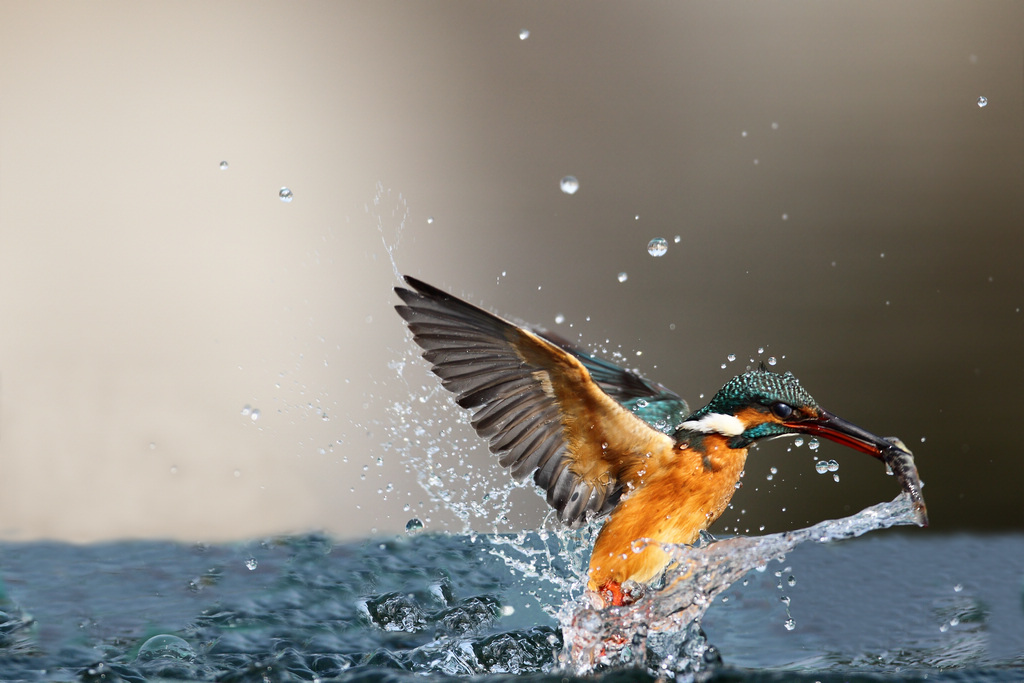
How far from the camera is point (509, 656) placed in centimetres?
149

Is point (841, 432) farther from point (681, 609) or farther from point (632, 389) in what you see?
point (632, 389)

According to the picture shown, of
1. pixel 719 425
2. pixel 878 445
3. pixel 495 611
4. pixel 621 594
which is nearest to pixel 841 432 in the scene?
pixel 878 445

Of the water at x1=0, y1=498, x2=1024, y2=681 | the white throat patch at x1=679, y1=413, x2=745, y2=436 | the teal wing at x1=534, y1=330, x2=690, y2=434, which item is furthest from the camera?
the teal wing at x1=534, y1=330, x2=690, y2=434

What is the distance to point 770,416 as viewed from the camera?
5.14 feet

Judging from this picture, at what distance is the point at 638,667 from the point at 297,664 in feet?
1.52

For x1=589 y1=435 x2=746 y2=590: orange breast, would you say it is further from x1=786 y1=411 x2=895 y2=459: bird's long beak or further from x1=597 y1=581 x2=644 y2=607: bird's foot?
x1=786 y1=411 x2=895 y2=459: bird's long beak

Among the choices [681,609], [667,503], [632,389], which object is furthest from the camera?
[632,389]

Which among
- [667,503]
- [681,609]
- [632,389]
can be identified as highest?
[632,389]

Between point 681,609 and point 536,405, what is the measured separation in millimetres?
372

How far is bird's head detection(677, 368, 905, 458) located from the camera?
154cm

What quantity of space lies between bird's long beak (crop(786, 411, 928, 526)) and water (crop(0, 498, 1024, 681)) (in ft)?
0.19

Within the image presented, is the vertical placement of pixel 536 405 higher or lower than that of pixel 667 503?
higher

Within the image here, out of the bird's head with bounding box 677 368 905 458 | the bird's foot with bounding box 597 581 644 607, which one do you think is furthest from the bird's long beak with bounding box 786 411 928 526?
the bird's foot with bounding box 597 581 644 607

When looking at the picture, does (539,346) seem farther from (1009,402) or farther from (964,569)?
(1009,402)
